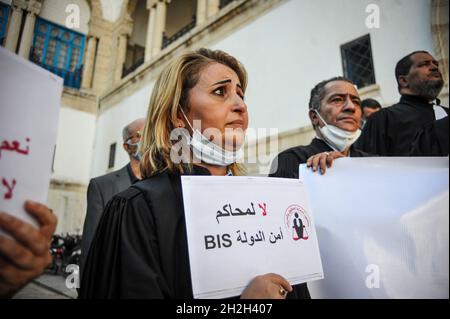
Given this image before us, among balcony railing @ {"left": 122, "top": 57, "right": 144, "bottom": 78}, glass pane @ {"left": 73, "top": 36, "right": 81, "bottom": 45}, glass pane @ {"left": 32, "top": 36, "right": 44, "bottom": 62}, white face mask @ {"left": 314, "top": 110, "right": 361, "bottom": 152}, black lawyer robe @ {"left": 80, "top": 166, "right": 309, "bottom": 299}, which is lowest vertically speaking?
black lawyer robe @ {"left": 80, "top": 166, "right": 309, "bottom": 299}

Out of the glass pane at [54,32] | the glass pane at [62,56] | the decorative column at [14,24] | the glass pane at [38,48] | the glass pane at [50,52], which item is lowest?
the decorative column at [14,24]

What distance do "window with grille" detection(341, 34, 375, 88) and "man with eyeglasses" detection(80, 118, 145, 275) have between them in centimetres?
343

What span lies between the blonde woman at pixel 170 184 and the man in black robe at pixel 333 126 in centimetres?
38

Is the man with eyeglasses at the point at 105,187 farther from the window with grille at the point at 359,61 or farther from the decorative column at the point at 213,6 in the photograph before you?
the decorative column at the point at 213,6

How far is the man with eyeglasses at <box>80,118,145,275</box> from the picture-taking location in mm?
1919

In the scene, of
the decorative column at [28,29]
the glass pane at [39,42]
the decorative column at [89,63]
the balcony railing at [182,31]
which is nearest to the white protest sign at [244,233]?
the decorative column at [28,29]

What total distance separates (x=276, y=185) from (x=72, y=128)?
12.7 ft

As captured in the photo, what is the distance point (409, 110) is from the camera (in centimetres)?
155

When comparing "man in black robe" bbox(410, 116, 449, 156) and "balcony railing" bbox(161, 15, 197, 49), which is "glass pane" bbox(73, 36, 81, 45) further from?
"balcony railing" bbox(161, 15, 197, 49)

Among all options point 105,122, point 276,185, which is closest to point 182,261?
point 276,185

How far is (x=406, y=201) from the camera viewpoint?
0.97 meters

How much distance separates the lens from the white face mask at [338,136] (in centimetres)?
153

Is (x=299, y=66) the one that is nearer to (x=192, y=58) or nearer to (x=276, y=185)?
(x=192, y=58)

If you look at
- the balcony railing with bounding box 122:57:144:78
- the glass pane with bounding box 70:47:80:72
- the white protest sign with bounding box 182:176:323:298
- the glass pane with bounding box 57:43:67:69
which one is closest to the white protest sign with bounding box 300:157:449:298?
the white protest sign with bounding box 182:176:323:298
